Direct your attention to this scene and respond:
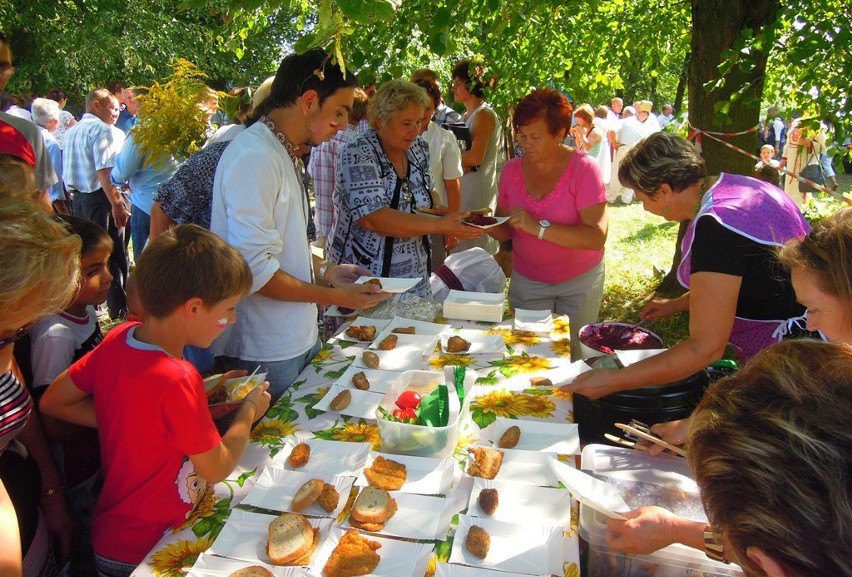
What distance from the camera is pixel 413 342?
2309mm

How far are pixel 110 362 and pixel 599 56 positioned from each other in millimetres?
5262

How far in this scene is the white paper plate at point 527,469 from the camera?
1447 mm

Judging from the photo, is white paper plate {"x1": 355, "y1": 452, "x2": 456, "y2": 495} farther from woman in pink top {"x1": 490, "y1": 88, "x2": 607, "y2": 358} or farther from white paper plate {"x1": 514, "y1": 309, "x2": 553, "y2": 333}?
woman in pink top {"x1": 490, "y1": 88, "x2": 607, "y2": 358}

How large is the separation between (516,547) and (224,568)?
60 centimetres

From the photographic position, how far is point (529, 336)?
8.05ft

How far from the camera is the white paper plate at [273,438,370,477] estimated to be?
4.94 feet

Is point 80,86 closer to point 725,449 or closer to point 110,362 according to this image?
point 110,362

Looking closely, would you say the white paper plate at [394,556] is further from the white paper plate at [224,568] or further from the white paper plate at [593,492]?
the white paper plate at [593,492]

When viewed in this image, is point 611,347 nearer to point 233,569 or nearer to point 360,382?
point 360,382

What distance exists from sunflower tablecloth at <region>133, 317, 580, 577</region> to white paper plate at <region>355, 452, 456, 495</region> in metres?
0.07

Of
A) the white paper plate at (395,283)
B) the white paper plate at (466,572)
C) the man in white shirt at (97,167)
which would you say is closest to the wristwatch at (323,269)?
the white paper plate at (395,283)

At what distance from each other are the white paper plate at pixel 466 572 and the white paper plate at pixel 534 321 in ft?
4.53

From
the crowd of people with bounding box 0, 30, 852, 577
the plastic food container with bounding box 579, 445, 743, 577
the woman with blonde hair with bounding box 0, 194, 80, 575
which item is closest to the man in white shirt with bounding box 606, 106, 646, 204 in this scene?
the crowd of people with bounding box 0, 30, 852, 577

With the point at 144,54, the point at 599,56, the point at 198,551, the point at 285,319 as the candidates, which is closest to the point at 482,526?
the point at 198,551
